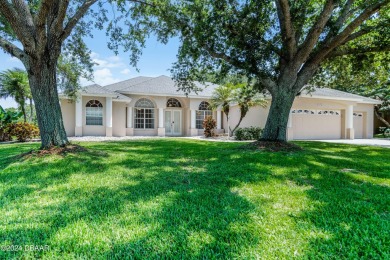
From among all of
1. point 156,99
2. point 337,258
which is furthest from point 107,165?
point 156,99

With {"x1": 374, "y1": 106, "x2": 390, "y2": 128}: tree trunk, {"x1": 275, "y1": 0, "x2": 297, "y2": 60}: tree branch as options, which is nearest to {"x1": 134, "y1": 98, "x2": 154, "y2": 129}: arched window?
{"x1": 275, "y1": 0, "x2": 297, "y2": 60}: tree branch

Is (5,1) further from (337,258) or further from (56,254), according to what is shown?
(337,258)

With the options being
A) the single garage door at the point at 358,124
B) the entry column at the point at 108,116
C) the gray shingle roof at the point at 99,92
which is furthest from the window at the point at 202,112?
the single garage door at the point at 358,124

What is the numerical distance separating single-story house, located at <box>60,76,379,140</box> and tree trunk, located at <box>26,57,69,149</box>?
10140mm

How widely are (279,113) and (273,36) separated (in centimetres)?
343

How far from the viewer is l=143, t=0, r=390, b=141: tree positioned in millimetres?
9125

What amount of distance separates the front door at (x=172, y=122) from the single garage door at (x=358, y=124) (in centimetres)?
1611

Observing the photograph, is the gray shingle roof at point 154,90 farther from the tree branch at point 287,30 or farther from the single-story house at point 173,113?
the tree branch at point 287,30

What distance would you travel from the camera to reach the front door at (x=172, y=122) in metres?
23.2

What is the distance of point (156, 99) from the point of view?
71.4 feet

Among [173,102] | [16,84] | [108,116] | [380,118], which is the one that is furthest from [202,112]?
[380,118]

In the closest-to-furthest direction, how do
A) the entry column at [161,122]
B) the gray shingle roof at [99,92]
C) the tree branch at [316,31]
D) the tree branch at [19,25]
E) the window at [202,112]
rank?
the tree branch at [19,25], the tree branch at [316,31], the gray shingle roof at [99,92], the entry column at [161,122], the window at [202,112]

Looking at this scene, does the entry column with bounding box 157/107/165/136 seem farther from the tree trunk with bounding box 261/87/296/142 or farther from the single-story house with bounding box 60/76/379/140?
the tree trunk with bounding box 261/87/296/142

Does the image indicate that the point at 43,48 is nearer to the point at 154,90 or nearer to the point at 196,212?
the point at 196,212
